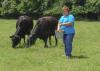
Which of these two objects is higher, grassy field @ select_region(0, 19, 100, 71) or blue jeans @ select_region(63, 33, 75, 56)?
blue jeans @ select_region(63, 33, 75, 56)

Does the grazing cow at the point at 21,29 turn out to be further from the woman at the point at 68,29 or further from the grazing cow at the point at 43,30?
the woman at the point at 68,29

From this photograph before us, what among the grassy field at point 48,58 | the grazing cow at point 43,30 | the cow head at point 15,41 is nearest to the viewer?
the grassy field at point 48,58

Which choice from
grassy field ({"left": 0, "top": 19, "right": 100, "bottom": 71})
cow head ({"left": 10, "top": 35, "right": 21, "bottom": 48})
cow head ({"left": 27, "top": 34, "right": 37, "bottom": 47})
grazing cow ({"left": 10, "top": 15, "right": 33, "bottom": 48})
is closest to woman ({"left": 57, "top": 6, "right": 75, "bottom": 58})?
grassy field ({"left": 0, "top": 19, "right": 100, "bottom": 71})

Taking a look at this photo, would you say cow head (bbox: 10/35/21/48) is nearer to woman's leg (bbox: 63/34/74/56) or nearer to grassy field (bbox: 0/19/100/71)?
grassy field (bbox: 0/19/100/71)

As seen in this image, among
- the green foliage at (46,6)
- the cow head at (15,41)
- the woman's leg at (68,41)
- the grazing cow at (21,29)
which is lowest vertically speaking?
the green foliage at (46,6)

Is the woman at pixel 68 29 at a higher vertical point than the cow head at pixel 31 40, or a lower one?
higher

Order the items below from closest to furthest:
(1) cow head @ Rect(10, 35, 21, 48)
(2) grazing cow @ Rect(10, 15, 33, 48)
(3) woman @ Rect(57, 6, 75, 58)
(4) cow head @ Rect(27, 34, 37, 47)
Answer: (3) woman @ Rect(57, 6, 75, 58), (4) cow head @ Rect(27, 34, 37, 47), (1) cow head @ Rect(10, 35, 21, 48), (2) grazing cow @ Rect(10, 15, 33, 48)

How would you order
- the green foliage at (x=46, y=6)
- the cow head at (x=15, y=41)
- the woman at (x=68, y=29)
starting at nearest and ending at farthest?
the woman at (x=68, y=29) → the cow head at (x=15, y=41) → the green foliage at (x=46, y=6)

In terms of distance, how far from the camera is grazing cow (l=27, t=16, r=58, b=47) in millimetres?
18922

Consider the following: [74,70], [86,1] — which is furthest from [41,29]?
[86,1]

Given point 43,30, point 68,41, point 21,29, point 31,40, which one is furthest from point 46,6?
point 68,41

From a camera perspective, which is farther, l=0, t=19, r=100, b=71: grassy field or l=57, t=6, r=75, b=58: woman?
l=57, t=6, r=75, b=58: woman

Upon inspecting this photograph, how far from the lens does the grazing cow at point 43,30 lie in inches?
745

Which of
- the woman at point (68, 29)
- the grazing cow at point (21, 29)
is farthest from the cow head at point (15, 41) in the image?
the woman at point (68, 29)
